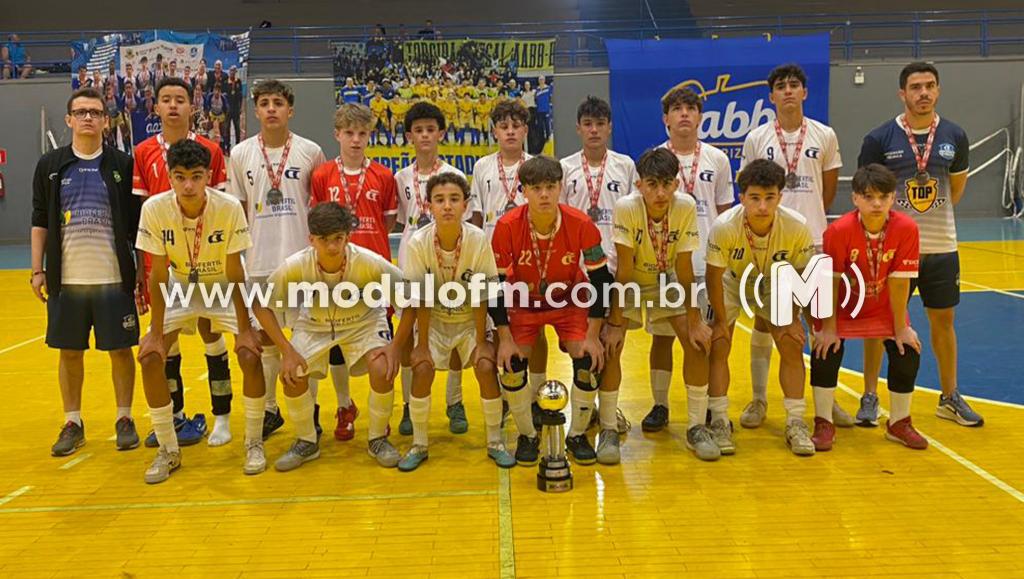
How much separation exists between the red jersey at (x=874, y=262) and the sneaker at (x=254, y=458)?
12.0ft

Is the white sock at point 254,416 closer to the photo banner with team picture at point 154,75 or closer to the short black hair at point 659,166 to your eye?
the short black hair at point 659,166

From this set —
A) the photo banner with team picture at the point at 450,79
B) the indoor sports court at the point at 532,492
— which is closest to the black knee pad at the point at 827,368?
the indoor sports court at the point at 532,492

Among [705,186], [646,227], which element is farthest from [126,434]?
[705,186]

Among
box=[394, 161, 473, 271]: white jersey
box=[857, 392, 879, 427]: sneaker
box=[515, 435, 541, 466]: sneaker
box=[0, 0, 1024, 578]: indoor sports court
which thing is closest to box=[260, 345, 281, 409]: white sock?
box=[0, 0, 1024, 578]: indoor sports court

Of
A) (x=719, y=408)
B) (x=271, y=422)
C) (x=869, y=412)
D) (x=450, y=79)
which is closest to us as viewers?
(x=719, y=408)

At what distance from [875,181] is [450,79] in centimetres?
1350

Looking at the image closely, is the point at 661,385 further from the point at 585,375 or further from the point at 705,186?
the point at 705,186

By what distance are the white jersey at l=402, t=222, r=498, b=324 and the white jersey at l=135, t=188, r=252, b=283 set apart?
102cm

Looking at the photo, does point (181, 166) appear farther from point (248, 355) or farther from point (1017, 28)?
point (1017, 28)

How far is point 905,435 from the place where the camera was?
4.60 metres

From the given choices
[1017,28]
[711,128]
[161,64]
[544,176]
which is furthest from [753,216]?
[1017,28]

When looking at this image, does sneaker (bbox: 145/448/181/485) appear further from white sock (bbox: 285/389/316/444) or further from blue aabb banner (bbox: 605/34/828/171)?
blue aabb banner (bbox: 605/34/828/171)

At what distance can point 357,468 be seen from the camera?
4551 millimetres

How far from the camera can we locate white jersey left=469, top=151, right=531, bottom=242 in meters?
5.22
